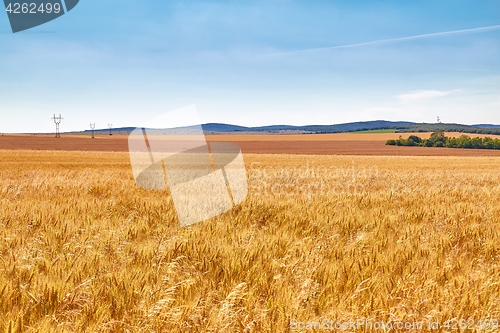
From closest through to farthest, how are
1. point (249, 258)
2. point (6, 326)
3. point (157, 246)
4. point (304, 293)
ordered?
point (6, 326), point (304, 293), point (249, 258), point (157, 246)

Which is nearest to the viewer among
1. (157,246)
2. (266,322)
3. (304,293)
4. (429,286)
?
(266,322)

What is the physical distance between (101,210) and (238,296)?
4.37 m

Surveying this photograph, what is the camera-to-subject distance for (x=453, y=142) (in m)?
109

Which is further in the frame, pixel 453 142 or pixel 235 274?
pixel 453 142

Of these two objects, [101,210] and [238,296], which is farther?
[101,210]

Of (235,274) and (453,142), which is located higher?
(453,142)

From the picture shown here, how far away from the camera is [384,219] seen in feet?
19.0

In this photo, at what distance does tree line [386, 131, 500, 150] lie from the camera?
105750 mm

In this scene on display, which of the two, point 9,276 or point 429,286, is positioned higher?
point 9,276

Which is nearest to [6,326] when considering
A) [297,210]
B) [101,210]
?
[101,210]

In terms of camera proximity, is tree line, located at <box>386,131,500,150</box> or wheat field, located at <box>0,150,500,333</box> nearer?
wheat field, located at <box>0,150,500,333</box>

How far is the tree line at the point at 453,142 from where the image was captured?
347ft

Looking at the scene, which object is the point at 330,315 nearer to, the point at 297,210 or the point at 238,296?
the point at 238,296

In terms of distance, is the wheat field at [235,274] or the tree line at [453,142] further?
the tree line at [453,142]
